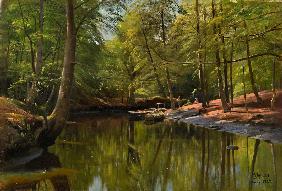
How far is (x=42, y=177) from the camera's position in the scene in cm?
1573

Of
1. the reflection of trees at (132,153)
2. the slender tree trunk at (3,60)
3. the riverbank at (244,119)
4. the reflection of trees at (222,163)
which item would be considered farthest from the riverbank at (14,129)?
the riverbank at (244,119)

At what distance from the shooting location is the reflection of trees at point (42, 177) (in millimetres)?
14234

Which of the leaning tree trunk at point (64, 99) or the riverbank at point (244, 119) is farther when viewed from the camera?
the riverbank at point (244, 119)

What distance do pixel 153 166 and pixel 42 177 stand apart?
4.81 metres

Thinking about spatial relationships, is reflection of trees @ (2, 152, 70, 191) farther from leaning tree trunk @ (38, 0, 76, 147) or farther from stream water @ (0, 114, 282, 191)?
leaning tree trunk @ (38, 0, 76, 147)

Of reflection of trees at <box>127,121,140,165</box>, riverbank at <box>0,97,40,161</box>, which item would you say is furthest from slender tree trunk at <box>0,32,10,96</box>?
riverbank at <box>0,97,40,161</box>

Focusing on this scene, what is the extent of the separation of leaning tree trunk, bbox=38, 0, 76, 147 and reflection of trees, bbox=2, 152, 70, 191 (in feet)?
6.25

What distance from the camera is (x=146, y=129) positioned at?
34.3m

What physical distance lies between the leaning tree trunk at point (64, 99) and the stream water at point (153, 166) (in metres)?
0.86

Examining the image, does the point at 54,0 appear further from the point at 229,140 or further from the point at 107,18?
the point at 229,140

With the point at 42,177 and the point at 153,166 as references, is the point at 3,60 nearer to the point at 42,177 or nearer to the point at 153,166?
the point at 153,166
